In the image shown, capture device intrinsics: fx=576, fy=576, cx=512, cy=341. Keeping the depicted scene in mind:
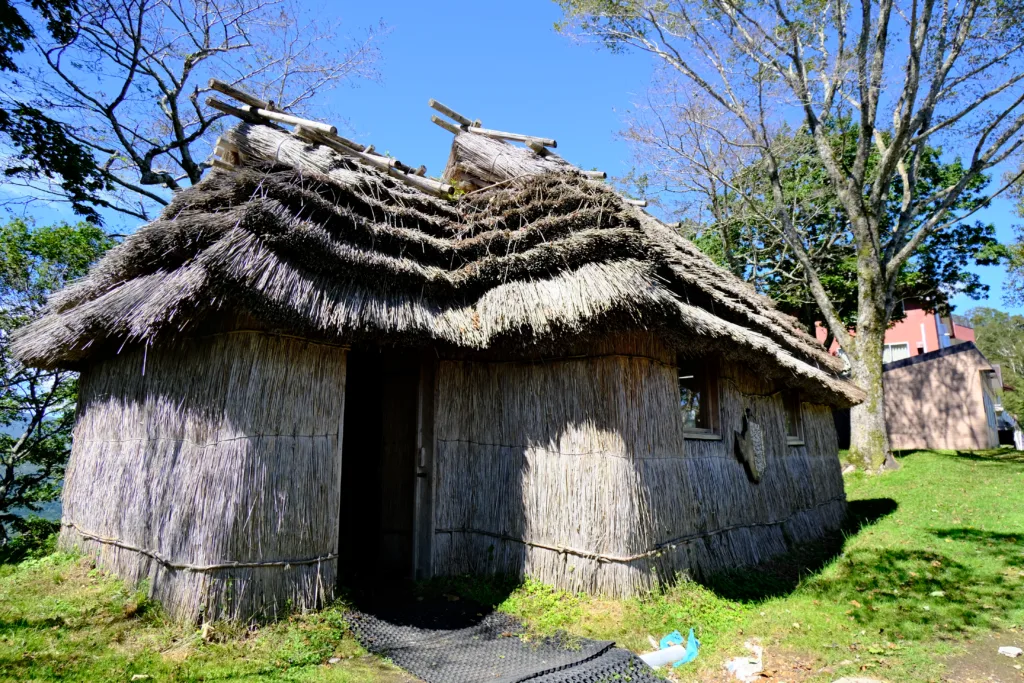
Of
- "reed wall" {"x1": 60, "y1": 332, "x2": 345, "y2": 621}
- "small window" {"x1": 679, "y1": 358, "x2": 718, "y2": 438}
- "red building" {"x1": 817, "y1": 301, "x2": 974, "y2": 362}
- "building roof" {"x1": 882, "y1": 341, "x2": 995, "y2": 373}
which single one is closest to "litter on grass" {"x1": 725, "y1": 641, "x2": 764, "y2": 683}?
"small window" {"x1": 679, "y1": 358, "x2": 718, "y2": 438}

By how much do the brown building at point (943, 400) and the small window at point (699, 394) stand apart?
14.4 meters

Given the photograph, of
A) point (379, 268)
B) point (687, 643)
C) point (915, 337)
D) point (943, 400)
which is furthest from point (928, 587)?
point (915, 337)

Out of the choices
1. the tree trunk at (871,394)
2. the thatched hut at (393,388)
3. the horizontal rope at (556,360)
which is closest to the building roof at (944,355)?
the tree trunk at (871,394)

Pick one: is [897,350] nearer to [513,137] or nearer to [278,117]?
[513,137]

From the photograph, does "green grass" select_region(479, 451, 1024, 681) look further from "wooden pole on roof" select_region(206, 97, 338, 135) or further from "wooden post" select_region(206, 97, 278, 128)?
"wooden post" select_region(206, 97, 278, 128)

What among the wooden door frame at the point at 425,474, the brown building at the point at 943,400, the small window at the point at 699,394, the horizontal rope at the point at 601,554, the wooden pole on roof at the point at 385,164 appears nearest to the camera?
the horizontal rope at the point at 601,554

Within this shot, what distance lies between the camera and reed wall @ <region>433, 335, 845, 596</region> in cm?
521

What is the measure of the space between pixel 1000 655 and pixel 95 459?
28.2 ft

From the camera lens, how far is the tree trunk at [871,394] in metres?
12.3

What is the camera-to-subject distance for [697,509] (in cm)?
603

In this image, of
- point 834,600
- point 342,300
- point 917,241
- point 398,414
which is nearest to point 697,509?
point 834,600

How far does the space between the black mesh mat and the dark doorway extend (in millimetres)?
1068

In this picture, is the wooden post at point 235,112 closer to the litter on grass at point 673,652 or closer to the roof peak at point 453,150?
the roof peak at point 453,150

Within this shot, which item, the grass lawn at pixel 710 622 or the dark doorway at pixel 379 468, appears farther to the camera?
the dark doorway at pixel 379 468
